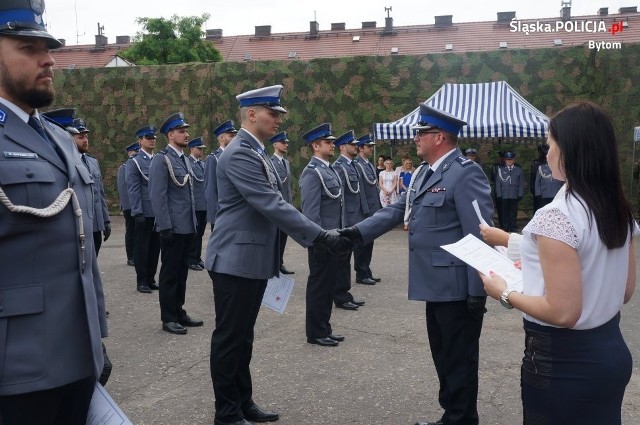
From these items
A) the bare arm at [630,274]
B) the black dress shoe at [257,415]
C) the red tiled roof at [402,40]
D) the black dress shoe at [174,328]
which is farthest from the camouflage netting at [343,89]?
the red tiled roof at [402,40]

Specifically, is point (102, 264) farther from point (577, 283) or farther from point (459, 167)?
point (577, 283)

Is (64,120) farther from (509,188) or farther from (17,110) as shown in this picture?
(509,188)

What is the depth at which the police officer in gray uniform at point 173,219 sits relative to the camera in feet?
21.0

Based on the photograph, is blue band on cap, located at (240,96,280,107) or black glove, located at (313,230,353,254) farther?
blue band on cap, located at (240,96,280,107)

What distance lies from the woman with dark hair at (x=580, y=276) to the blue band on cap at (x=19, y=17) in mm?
1810

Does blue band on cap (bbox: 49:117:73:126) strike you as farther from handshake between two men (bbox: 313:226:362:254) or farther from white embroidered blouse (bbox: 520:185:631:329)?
white embroidered blouse (bbox: 520:185:631:329)

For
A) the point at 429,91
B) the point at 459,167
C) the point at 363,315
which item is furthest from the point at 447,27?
the point at 459,167

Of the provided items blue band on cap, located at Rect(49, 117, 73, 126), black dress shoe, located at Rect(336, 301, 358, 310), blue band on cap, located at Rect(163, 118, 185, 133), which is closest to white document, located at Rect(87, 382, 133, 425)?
blue band on cap, located at Rect(49, 117, 73, 126)

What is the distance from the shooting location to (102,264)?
1068 centimetres

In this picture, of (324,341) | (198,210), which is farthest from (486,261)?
(198,210)

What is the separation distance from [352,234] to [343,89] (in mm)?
13383

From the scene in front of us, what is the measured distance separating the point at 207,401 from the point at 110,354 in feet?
5.08

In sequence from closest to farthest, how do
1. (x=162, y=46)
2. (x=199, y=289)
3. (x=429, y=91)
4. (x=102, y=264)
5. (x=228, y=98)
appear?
(x=199, y=289), (x=102, y=264), (x=429, y=91), (x=228, y=98), (x=162, y=46)

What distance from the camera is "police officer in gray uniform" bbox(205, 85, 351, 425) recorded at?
395 centimetres
